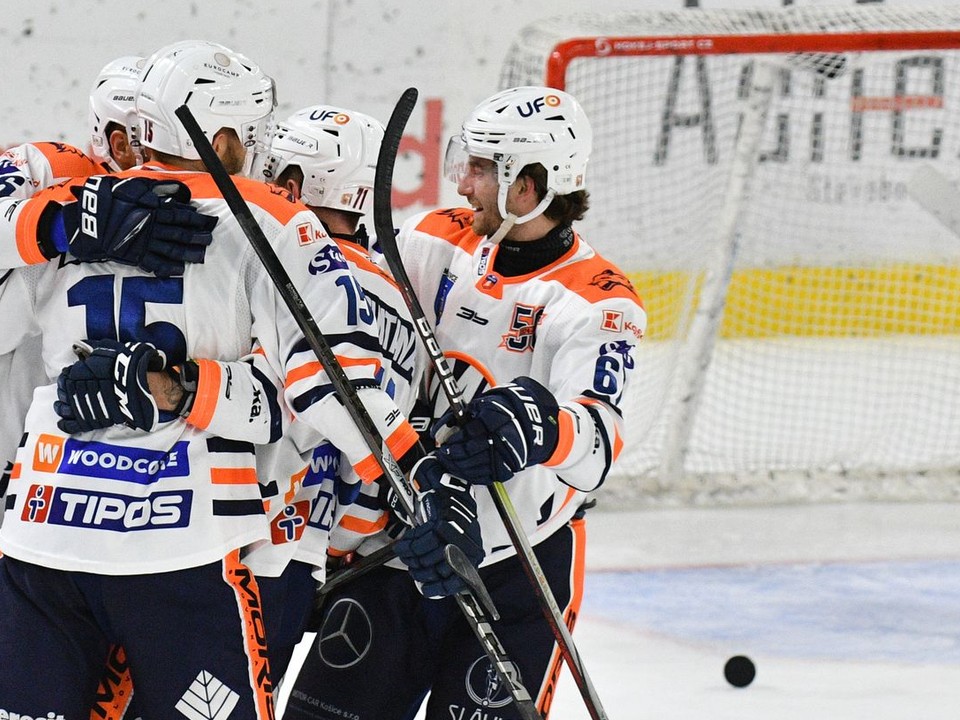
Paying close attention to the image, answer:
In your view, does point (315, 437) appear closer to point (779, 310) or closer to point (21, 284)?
point (21, 284)

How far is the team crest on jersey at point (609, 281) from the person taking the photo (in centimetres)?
214

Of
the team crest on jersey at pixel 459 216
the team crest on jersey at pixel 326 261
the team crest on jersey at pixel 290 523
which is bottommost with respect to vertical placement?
the team crest on jersey at pixel 290 523

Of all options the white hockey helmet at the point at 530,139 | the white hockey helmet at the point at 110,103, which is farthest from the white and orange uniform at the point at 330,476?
the white hockey helmet at the point at 110,103

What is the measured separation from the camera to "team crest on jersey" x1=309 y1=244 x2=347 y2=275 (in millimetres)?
1845

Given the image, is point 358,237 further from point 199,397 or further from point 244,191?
point 199,397

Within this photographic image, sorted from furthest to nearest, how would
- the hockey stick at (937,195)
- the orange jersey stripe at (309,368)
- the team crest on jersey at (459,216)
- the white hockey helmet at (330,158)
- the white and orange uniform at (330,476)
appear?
the hockey stick at (937,195) < the team crest on jersey at (459,216) < the white hockey helmet at (330,158) < the white and orange uniform at (330,476) < the orange jersey stripe at (309,368)

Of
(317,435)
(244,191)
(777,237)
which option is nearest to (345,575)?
(317,435)

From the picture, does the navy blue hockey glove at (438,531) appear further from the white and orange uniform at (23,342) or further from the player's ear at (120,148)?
the player's ear at (120,148)

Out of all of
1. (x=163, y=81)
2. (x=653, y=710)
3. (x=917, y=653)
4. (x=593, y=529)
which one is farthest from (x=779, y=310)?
(x=163, y=81)

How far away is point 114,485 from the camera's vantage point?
172cm

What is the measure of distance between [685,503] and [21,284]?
3.41m

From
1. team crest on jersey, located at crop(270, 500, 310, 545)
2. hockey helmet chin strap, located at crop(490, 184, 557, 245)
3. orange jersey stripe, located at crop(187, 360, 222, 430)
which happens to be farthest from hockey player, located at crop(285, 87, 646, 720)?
orange jersey stripe, located at crop(187, 360, 222, 430)

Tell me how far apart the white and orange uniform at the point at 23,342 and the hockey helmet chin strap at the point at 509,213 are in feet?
2.41

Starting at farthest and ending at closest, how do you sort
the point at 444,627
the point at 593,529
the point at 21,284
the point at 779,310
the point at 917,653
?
the point at 779,310, the point at 593,529, the point at 917,653, the point at 444,627, the point at 21,284
